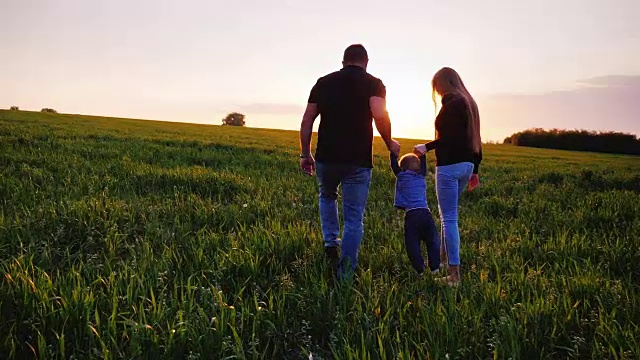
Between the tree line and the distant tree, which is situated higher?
the distant tree

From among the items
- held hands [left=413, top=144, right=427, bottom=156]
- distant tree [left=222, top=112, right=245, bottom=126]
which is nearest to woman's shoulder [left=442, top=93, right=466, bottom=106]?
held hands [left=413, top=144, right=427, bottom=156]

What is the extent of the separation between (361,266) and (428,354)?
228cm

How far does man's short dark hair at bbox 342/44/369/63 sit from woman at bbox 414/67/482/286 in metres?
0.89

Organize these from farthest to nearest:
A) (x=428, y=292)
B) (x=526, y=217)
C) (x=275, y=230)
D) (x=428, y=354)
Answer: (x=526, y=217) < (x=275, y=230) < (x=428, y=292) < (x=428, y=354)

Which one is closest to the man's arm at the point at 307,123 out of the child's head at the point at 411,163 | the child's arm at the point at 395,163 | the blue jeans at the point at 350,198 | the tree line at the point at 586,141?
the blue jeans at the point at 350,198

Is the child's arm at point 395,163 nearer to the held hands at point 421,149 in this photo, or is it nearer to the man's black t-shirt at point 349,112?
the held hands at point 421,149

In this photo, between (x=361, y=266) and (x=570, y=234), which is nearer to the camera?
(x=361, y=266)

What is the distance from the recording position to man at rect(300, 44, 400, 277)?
15.7 feet

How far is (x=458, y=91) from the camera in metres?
5.08

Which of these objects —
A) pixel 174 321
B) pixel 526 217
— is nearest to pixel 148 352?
pixel 174 321

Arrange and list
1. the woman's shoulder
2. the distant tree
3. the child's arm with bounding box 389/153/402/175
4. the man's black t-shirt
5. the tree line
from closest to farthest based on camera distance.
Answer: the man's black t-shirt, the woman's shoulder, the child's arm with bounding box 389/153/402/175, the tree line, the distant tree

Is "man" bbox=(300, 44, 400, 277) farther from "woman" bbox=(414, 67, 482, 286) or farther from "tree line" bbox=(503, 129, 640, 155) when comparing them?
"tree line" bbox=(503, 129, 640, 155)

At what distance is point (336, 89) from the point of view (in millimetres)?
4801

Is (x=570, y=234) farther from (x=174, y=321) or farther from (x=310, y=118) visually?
(x=174, y=321)
